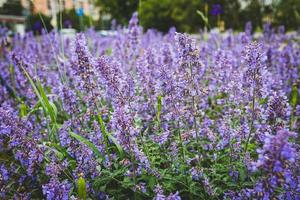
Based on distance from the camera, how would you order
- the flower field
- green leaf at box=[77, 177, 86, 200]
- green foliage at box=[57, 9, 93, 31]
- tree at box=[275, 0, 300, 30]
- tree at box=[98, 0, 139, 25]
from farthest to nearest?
tree at box=[98, 0, 139, 25]
tree at box=[275, 0, 300, 30]
green foliage at box=[57, 9, 93, 31]
the flower field
green leaf at box=[77, 177, 86, 200]

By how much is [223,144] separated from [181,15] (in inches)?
1141

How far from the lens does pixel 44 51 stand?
7.68m

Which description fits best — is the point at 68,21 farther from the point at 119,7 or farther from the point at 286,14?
the point at 119,7

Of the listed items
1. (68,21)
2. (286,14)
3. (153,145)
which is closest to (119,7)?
(286,14)

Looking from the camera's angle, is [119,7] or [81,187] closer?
[81,187]

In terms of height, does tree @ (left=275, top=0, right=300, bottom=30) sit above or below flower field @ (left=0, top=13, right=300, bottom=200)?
above

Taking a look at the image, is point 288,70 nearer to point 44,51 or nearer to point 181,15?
point 44,51

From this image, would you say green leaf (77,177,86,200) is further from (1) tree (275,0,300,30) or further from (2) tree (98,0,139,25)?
(2) tree (98,0,139,25)

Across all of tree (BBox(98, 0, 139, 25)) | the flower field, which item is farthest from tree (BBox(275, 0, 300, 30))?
tree (BBox(98, 0, 139, 25))

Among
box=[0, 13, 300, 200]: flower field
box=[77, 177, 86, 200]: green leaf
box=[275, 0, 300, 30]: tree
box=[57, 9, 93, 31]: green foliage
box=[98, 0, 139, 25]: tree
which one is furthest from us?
box=[98, 0, 139, 25]: tree

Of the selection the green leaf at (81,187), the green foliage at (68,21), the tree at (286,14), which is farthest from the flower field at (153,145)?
the tree at (286,14)

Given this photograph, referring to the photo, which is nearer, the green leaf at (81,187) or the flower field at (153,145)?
the green leaf at (81,187)

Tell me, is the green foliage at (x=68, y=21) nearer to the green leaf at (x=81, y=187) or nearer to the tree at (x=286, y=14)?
the green leaf at (x=81, y=187)

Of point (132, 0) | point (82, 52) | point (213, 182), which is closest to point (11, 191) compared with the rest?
point (82, 52)
